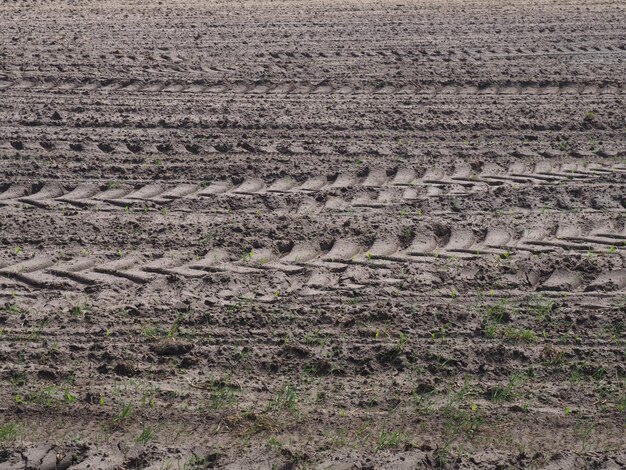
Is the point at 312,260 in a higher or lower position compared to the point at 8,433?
higher

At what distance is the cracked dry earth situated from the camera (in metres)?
3.96

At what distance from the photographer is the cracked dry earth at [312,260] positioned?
3.96 m

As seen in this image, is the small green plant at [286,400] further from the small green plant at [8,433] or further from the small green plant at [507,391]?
the small green plant at [8,433]

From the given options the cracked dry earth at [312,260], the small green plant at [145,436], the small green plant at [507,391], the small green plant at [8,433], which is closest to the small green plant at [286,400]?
the cracked dry earth at [312,260]

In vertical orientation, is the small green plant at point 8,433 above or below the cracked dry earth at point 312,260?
below

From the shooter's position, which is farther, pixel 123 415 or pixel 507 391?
pixel 507 391

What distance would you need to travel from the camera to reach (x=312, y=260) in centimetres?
547

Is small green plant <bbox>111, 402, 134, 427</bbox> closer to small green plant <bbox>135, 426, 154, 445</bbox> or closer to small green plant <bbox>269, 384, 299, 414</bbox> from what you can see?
small green plant <bbox>135, 426, 154, 445</bbox>

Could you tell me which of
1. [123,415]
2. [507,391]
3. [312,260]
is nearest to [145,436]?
[123,415]

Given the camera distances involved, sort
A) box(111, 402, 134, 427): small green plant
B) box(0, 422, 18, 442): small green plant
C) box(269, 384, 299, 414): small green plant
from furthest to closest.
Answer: box(269, 384, 299, 414): small green plant
box(111, 402, 134, 427): small green plant
box(0, 422, 18, 442): small green plant

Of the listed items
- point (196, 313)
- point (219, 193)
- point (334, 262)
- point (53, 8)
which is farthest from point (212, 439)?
point (53, 8)

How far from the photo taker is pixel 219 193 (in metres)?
6.43

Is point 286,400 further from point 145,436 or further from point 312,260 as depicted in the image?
point 312,260

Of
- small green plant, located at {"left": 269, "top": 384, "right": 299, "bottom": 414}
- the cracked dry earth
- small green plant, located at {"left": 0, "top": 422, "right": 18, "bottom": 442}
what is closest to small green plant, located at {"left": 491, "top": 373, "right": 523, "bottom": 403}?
the cracked dry earth
